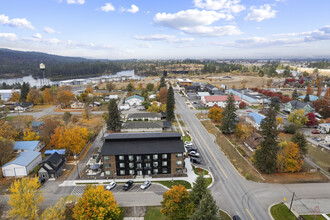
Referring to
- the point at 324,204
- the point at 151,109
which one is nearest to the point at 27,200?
the point at 324,204

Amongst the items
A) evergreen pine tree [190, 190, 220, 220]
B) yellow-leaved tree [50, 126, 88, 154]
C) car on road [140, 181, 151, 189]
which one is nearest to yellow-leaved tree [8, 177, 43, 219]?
car on road [140, 181, 151, 189]

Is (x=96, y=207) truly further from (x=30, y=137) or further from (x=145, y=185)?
(x=30, y=137)

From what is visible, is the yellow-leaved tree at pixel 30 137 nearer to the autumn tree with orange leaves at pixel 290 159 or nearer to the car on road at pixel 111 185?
the car on road at pixel 111 185

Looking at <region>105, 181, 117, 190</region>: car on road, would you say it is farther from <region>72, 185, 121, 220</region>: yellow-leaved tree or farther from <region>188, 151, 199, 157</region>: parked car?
<region>188, 151, 199, 157</region>: parked car

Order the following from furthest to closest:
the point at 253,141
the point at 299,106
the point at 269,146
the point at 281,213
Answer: the point at 299,106, the point at 253,141, the point at 269,146, the point at 281,213

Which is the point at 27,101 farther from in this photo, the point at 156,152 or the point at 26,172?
the point at 156,152

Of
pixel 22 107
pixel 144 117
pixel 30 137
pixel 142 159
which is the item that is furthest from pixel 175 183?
pixel 22 107
